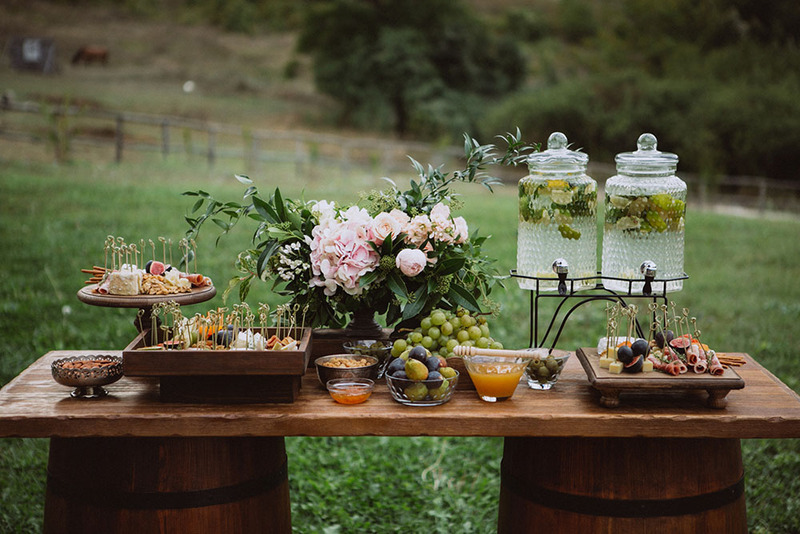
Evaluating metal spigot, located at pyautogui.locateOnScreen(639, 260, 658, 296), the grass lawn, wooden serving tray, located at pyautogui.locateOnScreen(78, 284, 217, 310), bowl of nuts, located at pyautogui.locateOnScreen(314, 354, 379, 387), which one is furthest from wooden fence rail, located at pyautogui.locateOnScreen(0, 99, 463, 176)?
metal spigot, located at pyautogui.locateOnScreen(639, 260, 658, 296)

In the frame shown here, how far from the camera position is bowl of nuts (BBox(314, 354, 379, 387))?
220cm

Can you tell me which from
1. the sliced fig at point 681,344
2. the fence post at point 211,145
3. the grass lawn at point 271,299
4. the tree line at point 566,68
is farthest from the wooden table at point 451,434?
the tree line at point 566,68

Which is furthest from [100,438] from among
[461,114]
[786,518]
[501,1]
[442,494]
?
[501,1]

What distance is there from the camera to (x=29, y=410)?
207cm

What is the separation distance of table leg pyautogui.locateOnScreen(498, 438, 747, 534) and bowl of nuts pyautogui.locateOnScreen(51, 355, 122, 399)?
4.03ft

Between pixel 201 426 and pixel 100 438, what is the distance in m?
0.31

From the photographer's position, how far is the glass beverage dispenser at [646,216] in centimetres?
230

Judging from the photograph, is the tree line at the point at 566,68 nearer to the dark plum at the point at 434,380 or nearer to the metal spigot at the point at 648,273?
the metal spigot at the point at 648,273

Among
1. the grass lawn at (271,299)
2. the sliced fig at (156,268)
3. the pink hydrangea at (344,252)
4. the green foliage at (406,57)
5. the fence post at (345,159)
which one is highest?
the green foliage at (406,57)

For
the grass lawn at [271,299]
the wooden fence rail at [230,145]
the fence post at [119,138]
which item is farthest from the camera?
the fence post at [119,138]

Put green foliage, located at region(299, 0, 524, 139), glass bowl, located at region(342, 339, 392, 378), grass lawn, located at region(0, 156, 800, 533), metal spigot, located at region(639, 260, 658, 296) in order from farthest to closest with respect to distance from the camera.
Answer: green foliage, located at region(299, 0, 524, 139), grass lawn, located at region(0, 156, 800, 533), glass bowl, located at region(342, 339, 392, 378), metal spigot, located at region(639, 260, 658, 296)

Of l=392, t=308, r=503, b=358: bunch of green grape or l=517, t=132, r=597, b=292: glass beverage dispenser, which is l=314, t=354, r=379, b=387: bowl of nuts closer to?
l=392, t=308, r=503, b=358: bunch of green grape

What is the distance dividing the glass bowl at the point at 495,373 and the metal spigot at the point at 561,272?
26cm

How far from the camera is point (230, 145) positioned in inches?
628
